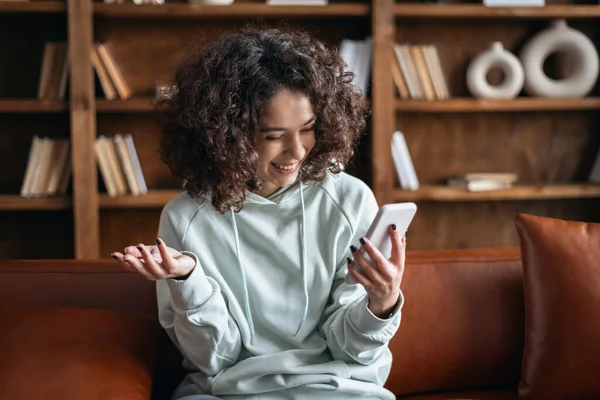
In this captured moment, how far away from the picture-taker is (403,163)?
133 inches

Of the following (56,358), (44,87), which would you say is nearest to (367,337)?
(56,358)

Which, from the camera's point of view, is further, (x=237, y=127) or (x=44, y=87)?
(x=44, y=87)

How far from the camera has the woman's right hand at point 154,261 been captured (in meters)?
1.27

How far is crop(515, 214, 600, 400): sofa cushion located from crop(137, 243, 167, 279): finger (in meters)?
0.80

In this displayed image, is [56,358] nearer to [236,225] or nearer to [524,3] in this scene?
[236,225]

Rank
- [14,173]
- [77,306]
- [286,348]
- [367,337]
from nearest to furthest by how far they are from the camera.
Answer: [367,337]
[286,348]
[77,306]
[14,173]

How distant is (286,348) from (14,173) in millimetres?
2269

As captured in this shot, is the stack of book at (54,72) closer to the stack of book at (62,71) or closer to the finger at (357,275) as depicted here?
the stack of book at (62,71)

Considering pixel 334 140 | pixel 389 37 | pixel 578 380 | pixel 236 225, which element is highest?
pixel 389 37

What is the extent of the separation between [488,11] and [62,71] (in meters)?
1.76

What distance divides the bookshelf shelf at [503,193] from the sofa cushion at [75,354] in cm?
196

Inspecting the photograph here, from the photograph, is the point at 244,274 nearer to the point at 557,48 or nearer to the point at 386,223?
the point at 386,223

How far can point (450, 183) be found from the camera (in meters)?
3.57

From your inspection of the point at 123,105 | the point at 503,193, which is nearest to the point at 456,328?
the point at 503,193
